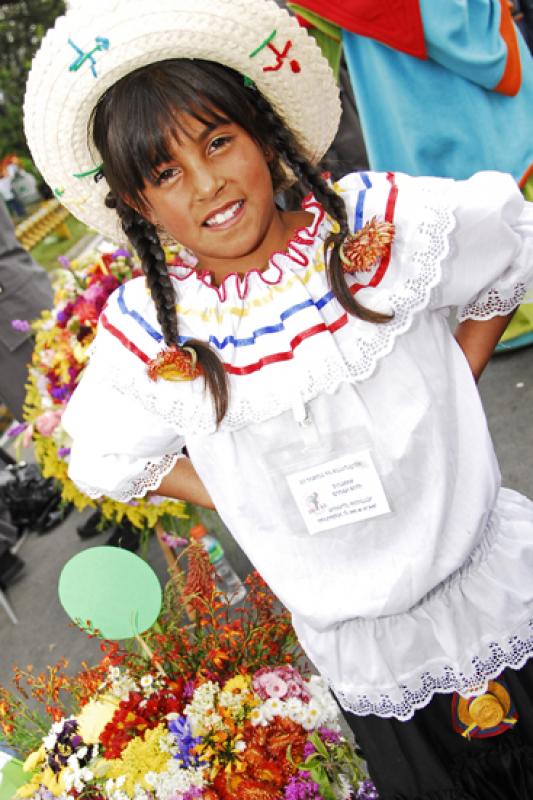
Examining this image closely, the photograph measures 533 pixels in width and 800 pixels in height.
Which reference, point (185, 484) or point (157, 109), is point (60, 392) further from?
point (157, 109)

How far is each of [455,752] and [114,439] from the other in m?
0.90

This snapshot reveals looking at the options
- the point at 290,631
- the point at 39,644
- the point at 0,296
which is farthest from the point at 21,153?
the point at 290,631

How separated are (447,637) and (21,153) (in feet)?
66.1

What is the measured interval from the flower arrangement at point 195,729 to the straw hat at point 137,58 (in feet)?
3.19

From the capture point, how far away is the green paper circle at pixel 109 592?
1.71 meters

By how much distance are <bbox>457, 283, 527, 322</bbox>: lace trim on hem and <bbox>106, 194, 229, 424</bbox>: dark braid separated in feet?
1.63

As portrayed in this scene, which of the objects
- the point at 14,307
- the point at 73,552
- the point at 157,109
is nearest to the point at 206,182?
the point at 157,109

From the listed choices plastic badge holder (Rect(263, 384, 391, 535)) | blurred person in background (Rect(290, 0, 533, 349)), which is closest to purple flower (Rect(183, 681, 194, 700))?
plastic badge holder (Rect(263, 384, 391, 535))

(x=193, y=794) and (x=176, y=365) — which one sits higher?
(x=176, y=365)

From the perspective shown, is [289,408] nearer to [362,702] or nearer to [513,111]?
[362,702]

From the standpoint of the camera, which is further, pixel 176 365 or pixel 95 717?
pixel 95 717

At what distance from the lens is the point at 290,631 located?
1931 mm

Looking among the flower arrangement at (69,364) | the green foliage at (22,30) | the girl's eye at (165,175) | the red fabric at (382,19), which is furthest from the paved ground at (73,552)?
the green foliage at (22,30)

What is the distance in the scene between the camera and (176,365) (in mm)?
1408
